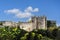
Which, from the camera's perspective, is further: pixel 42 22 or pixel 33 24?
pixel 33 24

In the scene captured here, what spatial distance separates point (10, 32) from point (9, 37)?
4.92 metres

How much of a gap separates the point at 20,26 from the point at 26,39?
53.4ft

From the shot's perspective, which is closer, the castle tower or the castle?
the castle

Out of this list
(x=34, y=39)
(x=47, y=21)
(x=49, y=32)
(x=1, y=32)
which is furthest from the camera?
(x=47, y=21)

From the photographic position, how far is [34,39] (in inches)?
1956

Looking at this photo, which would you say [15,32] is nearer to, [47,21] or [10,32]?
[10,32]

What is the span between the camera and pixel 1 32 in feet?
178

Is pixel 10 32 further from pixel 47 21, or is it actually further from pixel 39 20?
pixel 47 21

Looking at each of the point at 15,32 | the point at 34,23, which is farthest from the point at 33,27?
the point at 15,32

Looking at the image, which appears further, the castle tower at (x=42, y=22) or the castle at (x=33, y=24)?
the castle tower at (x=42, y=22)

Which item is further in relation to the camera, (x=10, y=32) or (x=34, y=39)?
(x=10, y=32)

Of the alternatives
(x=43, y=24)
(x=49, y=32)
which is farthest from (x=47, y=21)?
(x=49, y=32)

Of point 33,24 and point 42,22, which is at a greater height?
point 42,22

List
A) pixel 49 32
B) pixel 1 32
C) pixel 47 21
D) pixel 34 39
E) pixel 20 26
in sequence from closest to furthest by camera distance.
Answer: pixel 34 39
pixel 1 32
pixel 49 32
pixel 20 26
pixel 47 21
